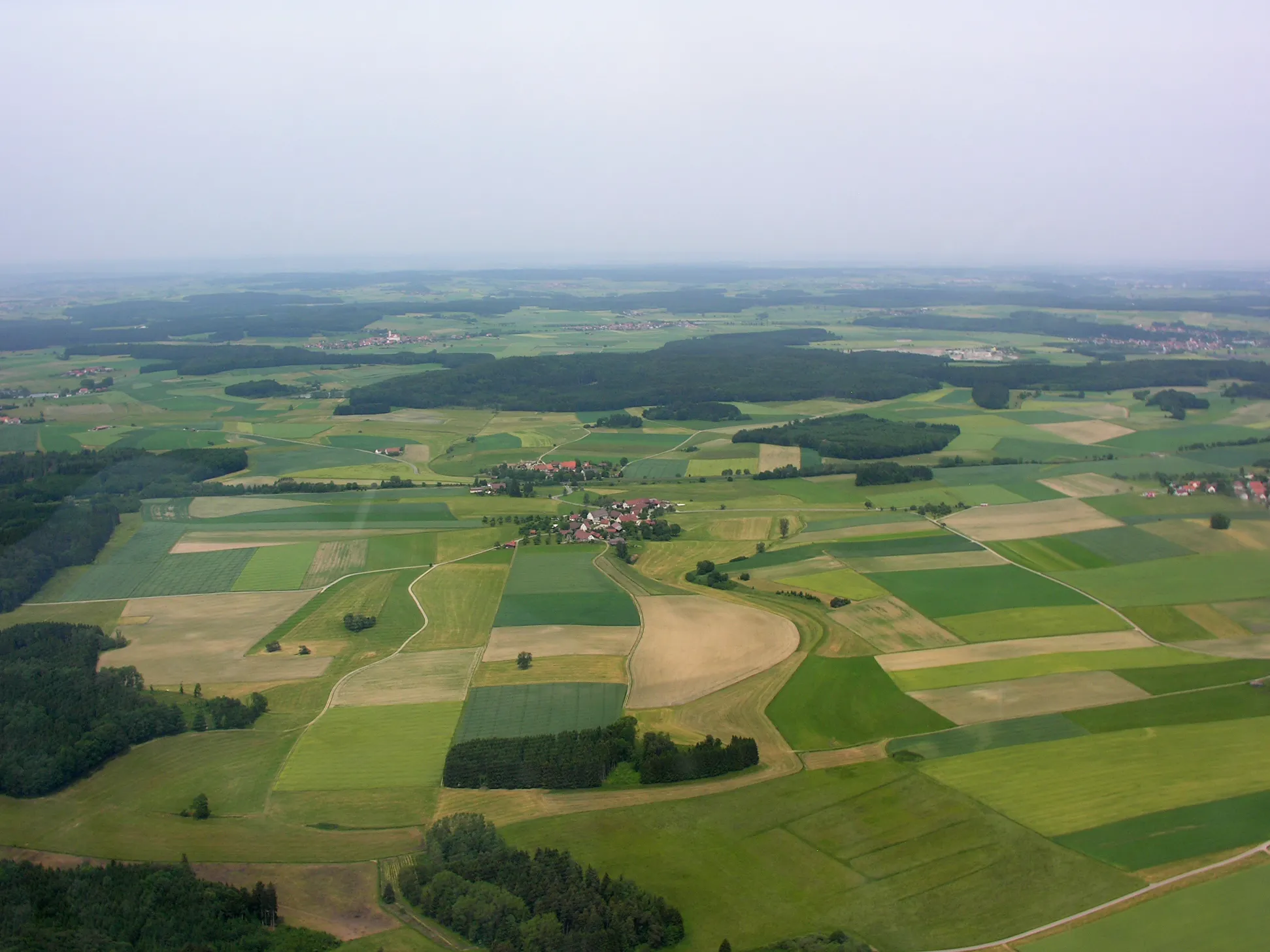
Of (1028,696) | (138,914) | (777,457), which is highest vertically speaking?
(777,457)

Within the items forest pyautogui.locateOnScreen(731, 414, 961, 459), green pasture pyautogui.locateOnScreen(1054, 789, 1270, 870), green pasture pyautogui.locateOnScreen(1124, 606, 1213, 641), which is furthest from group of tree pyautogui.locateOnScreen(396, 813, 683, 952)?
forest pyautogui.locateOnScreen(731, 414, 961, 459)

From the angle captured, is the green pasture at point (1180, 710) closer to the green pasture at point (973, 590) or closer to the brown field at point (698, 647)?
the green pasture at point (973, 590)

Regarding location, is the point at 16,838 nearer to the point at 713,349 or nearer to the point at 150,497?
the point at 150,497

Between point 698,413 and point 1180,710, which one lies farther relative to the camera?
point 698,413

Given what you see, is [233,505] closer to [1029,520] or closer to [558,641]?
[558,641]

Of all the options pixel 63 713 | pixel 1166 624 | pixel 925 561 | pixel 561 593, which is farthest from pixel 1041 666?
pixel 63 713

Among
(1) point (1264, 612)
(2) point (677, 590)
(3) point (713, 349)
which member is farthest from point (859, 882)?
(3) point (713, 349)

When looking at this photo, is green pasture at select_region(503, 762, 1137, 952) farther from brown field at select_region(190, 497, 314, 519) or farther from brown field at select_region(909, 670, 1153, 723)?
brown field at select_region(190, 497, 314, 519)
